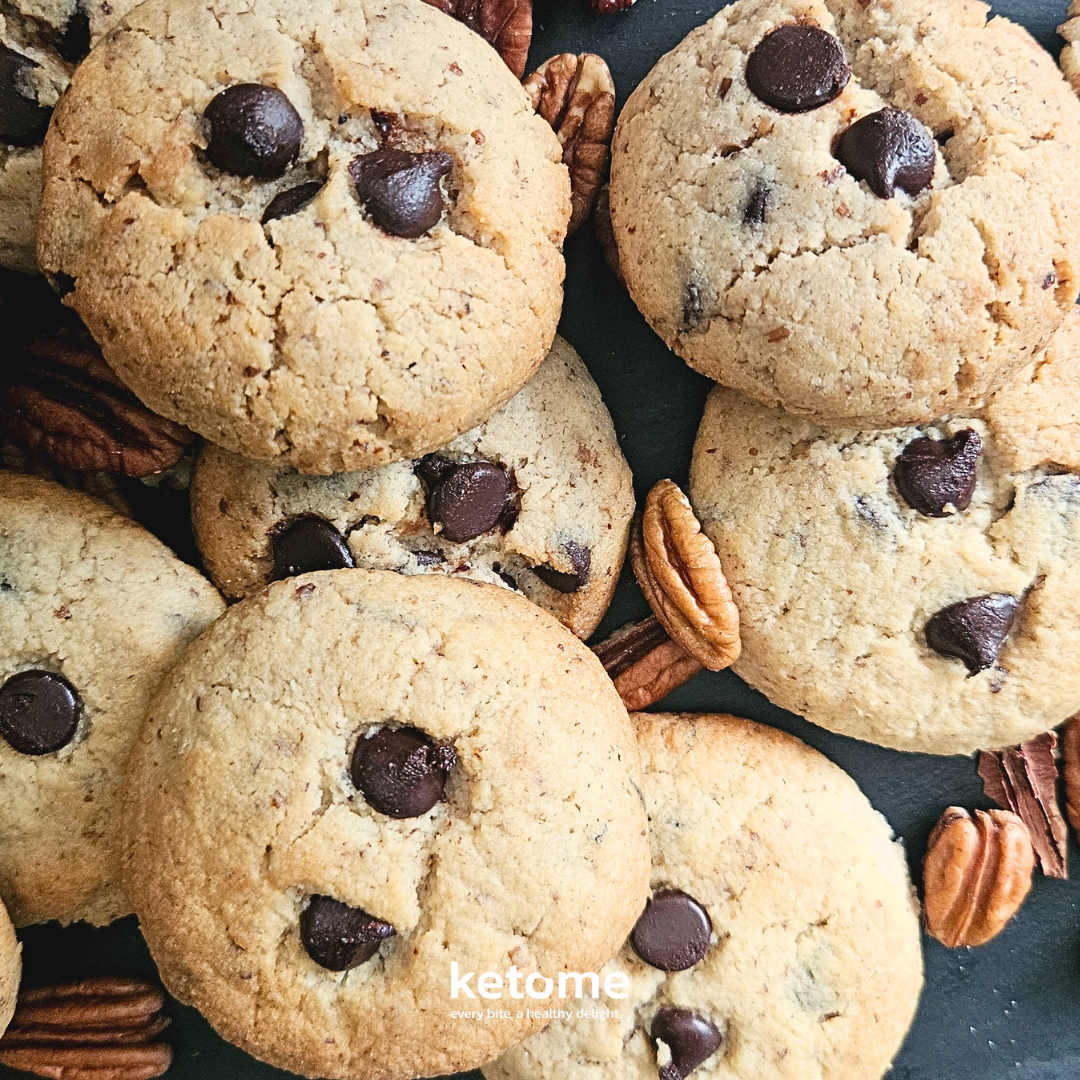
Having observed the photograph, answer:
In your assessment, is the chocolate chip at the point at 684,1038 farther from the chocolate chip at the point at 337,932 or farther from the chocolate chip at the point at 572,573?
the chocolate chip at the point at 572,573

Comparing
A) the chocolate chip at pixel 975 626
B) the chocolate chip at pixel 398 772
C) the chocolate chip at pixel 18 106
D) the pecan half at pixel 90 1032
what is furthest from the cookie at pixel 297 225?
the pecan half at pixel 90 1032

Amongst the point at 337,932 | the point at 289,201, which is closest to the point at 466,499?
the point at 289,201

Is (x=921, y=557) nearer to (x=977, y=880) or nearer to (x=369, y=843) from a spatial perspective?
(x=977, y=880)

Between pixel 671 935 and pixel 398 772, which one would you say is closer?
pixel 398 772

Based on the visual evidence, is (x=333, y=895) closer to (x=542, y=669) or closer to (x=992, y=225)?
(x=542, y=669)

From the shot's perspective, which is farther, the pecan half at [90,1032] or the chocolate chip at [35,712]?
the pecan half at [90,1032]

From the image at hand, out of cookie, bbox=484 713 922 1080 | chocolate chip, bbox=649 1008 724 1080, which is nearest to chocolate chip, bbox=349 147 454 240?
cookie, bbox=484 713 922 1080

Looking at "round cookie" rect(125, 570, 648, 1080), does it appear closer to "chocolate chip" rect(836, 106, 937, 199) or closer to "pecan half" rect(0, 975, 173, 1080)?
"pecan half" rect(0, 975, 173, 1080)
